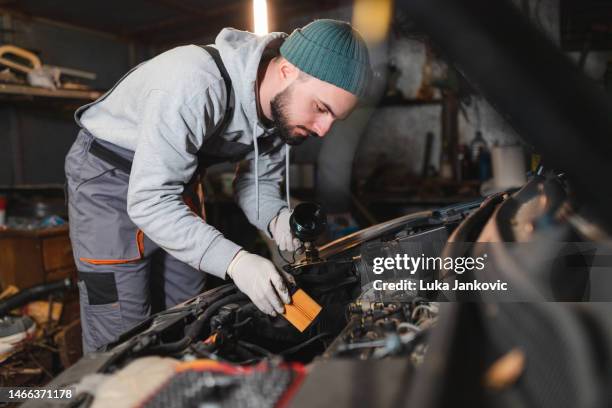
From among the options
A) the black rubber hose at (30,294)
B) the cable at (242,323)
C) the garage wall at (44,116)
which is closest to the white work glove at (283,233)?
the cable at (242,323)

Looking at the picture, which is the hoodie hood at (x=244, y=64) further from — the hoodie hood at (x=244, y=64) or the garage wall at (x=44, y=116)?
the garage wall at (x=44, y=116)

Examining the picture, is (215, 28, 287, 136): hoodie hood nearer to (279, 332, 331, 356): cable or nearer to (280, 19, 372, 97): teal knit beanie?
(280, 19, 372, 97): teal knit beanie

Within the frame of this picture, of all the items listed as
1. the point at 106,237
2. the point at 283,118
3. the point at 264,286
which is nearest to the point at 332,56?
the point at 283,118

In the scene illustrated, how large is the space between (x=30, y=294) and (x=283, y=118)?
174cm

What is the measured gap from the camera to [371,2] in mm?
3969

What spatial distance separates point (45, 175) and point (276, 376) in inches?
167

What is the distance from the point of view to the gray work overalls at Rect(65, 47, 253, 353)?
5.19 ft

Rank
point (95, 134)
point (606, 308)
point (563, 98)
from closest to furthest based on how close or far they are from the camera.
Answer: point (563, 98) → point (606, 308) → point (95, 134)

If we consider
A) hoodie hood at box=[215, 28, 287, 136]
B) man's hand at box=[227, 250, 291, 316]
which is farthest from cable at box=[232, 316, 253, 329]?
hoodie hood at box=[215, 28, 287, 136]

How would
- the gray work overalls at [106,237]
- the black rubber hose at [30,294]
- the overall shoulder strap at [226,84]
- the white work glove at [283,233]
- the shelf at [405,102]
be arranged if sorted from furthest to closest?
the shelf at [405,102], the black rubber hose at [30,294], the white work glove at [283,233], the gray work overalls at [106,237], the overall shoulder strap at [226,84]

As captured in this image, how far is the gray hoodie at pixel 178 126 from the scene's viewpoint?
128cm

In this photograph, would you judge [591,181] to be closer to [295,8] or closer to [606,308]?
[606,308]

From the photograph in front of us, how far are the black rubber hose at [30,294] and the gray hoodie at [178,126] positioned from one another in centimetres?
127

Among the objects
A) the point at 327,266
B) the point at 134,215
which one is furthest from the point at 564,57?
the point at 134,215
